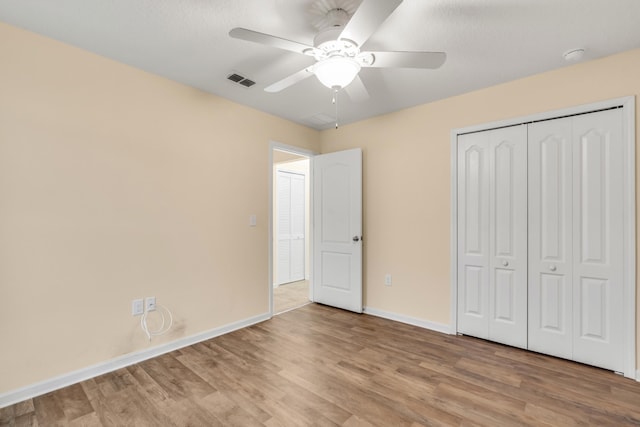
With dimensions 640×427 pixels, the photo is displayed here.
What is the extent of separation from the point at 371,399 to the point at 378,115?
2941mm

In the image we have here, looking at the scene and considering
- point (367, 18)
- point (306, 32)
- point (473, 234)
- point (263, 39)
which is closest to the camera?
point (367, 18)

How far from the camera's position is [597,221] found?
7.66 ft

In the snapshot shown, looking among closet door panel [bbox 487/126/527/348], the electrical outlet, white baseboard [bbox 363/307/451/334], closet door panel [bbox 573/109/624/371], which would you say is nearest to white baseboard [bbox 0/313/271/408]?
the electrical outlet

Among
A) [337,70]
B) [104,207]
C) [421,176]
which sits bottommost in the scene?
[104,207]

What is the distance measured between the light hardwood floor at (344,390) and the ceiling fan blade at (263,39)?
6.95 feet

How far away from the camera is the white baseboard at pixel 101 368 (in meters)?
1.95

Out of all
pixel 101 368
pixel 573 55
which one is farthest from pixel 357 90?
pixel 101 368

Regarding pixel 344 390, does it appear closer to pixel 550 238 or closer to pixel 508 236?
pixel 508 236

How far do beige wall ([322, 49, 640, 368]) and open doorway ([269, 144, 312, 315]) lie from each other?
155cm

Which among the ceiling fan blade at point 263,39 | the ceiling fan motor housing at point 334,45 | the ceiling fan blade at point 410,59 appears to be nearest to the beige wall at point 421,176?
the ceiling fan blade at point 410,59

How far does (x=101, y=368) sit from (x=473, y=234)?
11.0ft

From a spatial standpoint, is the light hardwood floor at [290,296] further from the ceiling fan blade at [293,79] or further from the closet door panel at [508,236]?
the ceiling fan blade at [293,79]

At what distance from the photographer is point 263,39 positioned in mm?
1572

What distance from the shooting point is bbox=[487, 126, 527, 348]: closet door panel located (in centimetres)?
268
